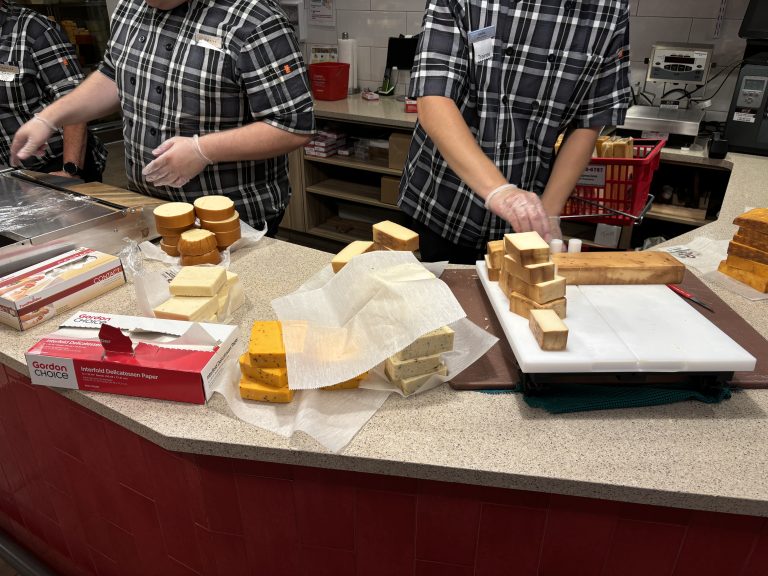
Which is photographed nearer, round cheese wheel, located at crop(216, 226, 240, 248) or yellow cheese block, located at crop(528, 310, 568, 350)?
yellow cheese block, located at crop(528, 310, 568, 350)

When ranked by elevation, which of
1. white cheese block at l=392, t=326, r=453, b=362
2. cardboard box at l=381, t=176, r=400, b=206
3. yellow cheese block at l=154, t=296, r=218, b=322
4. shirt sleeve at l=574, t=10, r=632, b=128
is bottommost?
cardboard box at l=381, t=176, r=400, b=206

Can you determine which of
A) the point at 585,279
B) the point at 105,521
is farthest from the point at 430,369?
the point at 105,521

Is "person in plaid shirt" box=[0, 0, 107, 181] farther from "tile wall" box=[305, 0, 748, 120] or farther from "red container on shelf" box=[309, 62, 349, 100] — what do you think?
"tile wall" box=[305, 0, 748, 120]

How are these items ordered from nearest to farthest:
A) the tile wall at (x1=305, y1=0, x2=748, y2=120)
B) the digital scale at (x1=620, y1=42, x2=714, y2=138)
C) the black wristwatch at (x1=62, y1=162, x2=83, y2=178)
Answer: the black wristwatch at (x1=62, y1=162, x2=83, y2=178) < the digital scale at (x1=620, y1=42, x2=714, y2=138) < the tile wall at (x1=305, y1=0, x2=748, y2=120)

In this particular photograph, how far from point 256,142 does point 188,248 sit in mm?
484

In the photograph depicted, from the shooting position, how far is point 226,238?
155cm

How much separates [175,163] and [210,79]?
10.9 inches

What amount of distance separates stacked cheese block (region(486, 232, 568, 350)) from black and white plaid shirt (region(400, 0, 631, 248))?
27.2 inches

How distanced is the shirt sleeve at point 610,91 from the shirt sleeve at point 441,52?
395 mm

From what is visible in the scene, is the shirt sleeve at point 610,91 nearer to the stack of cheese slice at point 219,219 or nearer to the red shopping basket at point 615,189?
the red shopping basket at point 615,189

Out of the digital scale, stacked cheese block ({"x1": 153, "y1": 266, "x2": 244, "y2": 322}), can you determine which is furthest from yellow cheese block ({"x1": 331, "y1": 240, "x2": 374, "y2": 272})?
the digital scale

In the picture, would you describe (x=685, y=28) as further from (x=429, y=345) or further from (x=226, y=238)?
(x=429, y=345)

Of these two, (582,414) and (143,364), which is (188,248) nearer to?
(143,364)

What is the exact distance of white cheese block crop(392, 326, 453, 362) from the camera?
3.35ft
